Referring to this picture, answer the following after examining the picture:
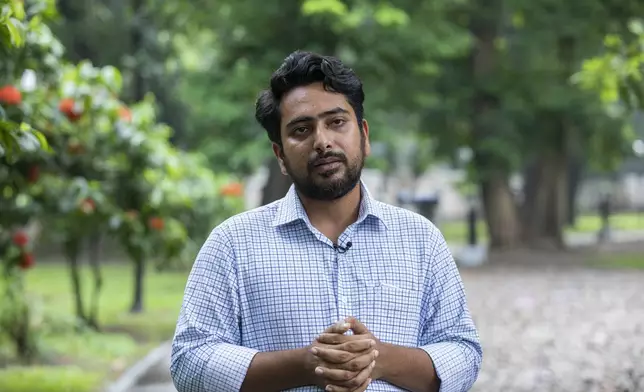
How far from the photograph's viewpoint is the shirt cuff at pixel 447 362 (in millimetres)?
3428

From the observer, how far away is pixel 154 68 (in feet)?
91.9

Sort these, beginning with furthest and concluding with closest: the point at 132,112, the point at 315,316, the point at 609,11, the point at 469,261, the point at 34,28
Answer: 1. the point at 469,261
2. the point at 609,11
3. the point at 132,112
4. the point at 34,28
5. the point at 315,316

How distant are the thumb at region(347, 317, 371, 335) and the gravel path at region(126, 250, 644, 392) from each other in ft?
17.5

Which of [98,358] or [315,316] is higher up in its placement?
[315,316]

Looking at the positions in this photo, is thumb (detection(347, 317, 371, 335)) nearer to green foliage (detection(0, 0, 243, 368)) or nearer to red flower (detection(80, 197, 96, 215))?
green foliage (detection(0, 0, 243, 368))

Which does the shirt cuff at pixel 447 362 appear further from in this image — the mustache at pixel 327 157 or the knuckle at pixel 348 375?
the mustache at pixel 327 157

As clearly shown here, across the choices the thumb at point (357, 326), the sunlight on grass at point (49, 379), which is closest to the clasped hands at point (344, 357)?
the thumb at point (357, 326)

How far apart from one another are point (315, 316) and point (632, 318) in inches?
477

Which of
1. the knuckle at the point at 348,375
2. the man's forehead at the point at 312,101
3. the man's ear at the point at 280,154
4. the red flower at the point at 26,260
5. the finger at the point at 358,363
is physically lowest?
the knuckle at the point at 348,375

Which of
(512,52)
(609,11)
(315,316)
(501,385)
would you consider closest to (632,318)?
(609,11)

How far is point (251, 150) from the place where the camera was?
21234 mm

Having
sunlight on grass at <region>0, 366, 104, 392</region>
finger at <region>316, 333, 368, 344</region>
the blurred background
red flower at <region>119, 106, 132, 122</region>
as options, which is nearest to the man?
finger at <region>316, 333, 368, 344</region>

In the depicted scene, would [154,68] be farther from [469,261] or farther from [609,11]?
[609,11]

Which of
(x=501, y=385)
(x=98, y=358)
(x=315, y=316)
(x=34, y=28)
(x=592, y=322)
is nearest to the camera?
(x=315, y=316)
